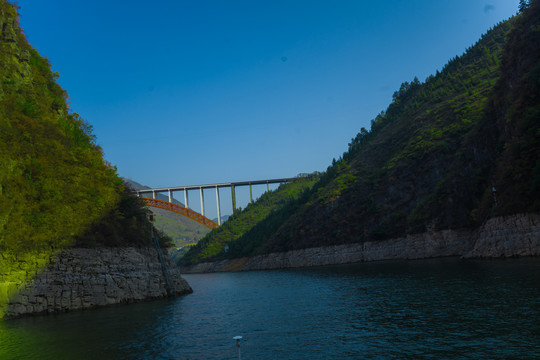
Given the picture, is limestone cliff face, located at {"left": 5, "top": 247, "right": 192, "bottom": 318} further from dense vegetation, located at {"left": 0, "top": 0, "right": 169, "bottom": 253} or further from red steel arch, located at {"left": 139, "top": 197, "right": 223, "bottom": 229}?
red steel arch, located at {"left": 139, "top": 197, "right": 223, "bottom": 229}

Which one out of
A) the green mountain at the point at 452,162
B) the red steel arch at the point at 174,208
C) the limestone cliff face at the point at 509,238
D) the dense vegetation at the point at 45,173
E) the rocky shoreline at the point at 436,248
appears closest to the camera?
the dense vegetation at the point at 45,173

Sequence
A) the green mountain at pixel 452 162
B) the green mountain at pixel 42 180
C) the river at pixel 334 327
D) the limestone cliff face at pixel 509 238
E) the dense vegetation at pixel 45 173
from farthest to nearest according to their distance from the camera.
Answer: the green mountain at pixel 452 162 < the limestone cliff face at pixel 509 238 < the dense vegetation at pixel 45 173 < the green mountain at pixel 42 180 < the river at pixel 334 327

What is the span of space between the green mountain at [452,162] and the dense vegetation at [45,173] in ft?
179

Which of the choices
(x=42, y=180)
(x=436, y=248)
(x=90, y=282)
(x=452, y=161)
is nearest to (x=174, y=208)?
(x=452, y=161)

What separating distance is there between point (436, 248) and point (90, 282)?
207ft

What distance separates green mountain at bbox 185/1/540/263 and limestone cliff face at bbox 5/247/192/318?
50.4 metres

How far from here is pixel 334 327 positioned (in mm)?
21797

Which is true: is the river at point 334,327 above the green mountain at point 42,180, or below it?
below

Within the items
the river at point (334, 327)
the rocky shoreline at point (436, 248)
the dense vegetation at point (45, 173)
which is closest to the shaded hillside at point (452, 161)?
the rocky shoreline at point (436, 248)

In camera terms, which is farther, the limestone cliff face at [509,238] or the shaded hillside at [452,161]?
the shaded hillside at [452,161]

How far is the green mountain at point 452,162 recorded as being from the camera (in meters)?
52.1

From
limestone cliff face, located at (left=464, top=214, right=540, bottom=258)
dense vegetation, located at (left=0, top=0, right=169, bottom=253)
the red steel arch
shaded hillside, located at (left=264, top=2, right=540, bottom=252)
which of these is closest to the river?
dense vegetation, located at (left=0, top=0, right=169, bottom=253)

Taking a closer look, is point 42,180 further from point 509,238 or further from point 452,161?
point 452,161

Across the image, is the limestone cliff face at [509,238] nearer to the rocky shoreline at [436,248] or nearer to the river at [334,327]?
the rocky shoreline at [436,248]
